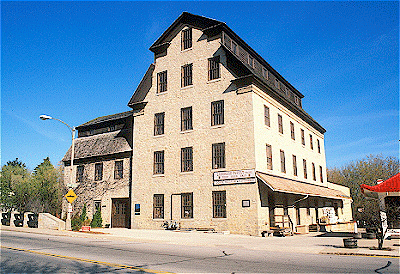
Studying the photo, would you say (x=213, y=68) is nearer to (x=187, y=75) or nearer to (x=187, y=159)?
(x=187, y=75)

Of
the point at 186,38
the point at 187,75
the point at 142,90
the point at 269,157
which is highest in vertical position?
the point at 186,38

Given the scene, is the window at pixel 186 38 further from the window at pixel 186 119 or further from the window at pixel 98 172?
the window at pixel 98 172

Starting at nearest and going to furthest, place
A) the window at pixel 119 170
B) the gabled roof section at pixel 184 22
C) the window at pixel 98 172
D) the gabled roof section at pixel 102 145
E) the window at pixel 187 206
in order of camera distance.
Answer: the window at pixel 187 206, the gabled roof section at pixel 184 22, the window at pixel 119 170, the gabled roof section at pixel 102 145, the window at pixel 98 172

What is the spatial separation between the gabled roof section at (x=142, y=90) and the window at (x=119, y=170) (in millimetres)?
5399

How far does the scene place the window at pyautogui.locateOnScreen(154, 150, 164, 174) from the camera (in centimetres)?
2989

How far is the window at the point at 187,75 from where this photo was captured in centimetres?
2952

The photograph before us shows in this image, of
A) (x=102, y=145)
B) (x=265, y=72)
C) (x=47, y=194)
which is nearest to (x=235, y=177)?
(x=265, y=72)

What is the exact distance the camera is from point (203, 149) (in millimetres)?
27594

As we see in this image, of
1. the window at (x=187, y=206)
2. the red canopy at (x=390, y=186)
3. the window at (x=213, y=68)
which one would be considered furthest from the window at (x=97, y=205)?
the red canopy at (x=390, y=186)

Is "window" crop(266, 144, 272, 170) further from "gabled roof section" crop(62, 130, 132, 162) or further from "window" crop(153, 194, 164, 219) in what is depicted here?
"gabled roof section" crop(62, 130, 132, 162)

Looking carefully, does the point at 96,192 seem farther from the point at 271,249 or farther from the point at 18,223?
the point at 271,249

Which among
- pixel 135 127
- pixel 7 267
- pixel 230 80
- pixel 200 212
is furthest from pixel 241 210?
pixel 7 267

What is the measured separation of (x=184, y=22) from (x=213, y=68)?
210 inches

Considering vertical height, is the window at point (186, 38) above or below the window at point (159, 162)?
above
